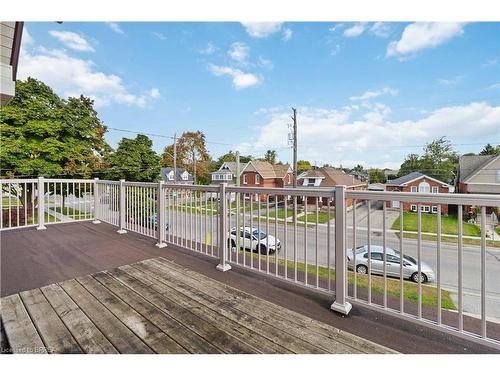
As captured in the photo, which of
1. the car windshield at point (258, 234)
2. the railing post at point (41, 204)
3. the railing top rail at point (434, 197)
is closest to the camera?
the railing top rail at point (434, 197)

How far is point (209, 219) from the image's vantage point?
2969 mm

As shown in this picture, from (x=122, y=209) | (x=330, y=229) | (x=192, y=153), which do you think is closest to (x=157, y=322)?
(x=330, y=229)

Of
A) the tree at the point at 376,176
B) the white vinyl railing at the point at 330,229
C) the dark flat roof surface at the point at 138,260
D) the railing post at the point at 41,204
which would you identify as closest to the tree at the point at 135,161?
the railing post at the point at 41,204

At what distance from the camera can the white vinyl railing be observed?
144cm

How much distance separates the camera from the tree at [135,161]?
675 inches

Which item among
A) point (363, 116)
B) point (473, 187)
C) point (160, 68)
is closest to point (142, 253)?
point (160, 68)

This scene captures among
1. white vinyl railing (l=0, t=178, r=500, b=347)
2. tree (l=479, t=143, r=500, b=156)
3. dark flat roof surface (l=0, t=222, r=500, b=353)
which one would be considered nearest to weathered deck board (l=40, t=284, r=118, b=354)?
dark flat roof surface (l=0, t=222, r=500, b=353)

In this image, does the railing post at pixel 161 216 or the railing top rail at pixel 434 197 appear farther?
the railing post at pixel 161 216

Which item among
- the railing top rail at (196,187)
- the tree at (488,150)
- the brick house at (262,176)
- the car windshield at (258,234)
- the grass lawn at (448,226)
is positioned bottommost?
the car windshield at (258,234)

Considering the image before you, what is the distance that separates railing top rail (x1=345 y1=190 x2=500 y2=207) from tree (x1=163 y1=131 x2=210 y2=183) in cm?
2664

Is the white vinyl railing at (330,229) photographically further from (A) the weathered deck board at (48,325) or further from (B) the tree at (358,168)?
(B) the tree at (358,168)

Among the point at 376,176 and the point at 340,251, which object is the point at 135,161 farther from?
the point at 376,176

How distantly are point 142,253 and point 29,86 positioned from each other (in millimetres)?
12904
